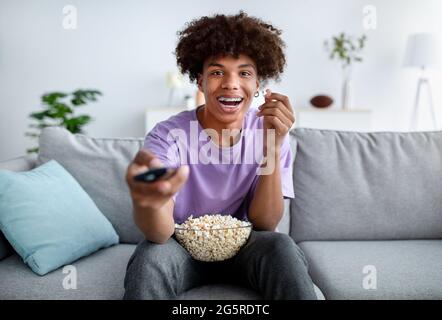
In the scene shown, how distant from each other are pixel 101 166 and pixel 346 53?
3.30 meters

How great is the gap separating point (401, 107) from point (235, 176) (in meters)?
3.77

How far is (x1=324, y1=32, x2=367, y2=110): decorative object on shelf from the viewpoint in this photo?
446 centimetres

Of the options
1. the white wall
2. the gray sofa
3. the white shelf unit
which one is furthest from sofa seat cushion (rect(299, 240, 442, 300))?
the white wall

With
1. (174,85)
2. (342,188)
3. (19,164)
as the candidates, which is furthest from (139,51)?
(342,188)

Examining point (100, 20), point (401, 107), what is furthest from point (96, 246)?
point (401, 107)

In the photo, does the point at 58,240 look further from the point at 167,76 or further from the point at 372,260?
the point at 167,76

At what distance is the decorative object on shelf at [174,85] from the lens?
14.3ft

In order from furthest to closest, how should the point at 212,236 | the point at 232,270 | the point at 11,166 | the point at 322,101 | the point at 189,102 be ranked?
the point at 322,101
the point at 189,102
the point at 11,166
the point at 232,270
the point at 212,236

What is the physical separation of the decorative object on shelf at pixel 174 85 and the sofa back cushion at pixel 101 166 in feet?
7.82

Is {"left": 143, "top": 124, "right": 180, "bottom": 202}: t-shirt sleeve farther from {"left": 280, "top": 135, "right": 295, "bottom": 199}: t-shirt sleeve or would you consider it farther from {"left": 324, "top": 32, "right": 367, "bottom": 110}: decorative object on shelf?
{"left": 324, "top": 32, "right": 367, "bottom": 110}: decorative object on shelf

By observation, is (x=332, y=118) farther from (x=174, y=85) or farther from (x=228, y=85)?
(x=228, y=85)

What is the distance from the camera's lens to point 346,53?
454cm

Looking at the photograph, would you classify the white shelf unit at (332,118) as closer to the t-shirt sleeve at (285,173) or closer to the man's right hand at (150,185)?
the t-shirt sleeve at (285,173)
